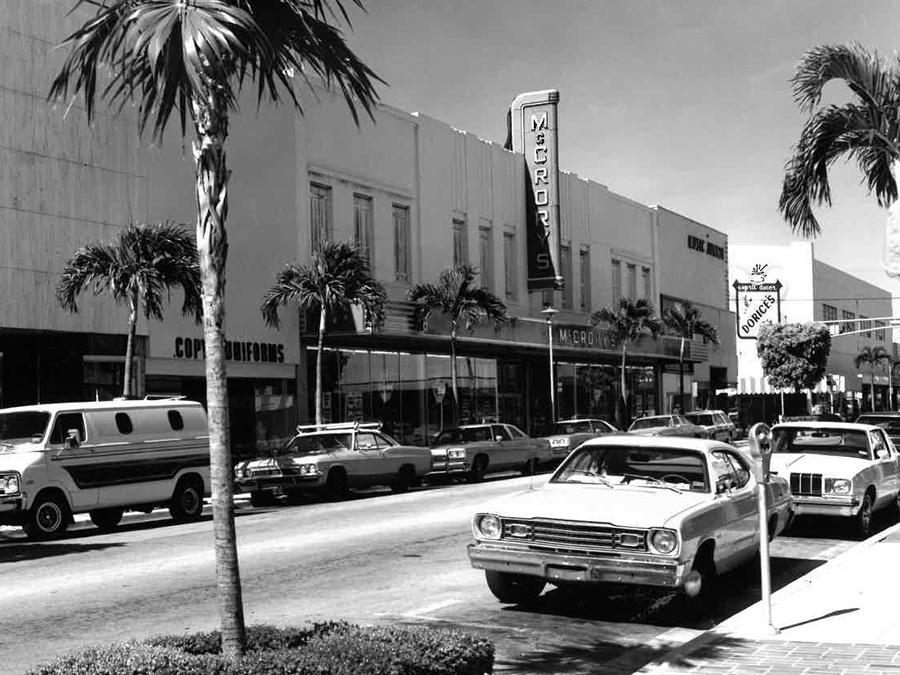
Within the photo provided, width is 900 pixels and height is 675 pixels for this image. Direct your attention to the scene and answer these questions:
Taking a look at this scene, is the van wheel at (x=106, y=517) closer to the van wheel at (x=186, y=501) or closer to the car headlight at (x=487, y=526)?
the van wheel at (x=186, y=501)

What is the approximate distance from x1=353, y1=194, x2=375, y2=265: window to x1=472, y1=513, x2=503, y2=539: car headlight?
25.8 m

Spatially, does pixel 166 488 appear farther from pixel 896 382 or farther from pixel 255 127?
pixel 896 382

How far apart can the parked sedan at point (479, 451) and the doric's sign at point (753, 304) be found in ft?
128

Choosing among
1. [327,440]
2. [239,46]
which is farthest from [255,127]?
[239,46]

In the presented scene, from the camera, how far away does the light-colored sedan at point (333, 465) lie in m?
22.8

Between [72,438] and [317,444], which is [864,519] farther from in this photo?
[317,444]

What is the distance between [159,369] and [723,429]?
74.1 feet

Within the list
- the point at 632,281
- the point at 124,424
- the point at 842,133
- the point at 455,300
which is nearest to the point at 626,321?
the point at 632,281

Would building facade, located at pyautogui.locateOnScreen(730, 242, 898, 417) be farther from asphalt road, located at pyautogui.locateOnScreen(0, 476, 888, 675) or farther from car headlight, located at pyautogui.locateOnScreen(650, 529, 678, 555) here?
car headlight, located at pyautogui.locateOnScreen(650, 529, 678, 555)

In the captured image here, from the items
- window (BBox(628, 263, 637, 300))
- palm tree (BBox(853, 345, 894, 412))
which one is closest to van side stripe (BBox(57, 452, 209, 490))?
window (BBox(628, 263, 637, 300))

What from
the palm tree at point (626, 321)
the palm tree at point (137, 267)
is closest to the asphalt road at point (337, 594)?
the palm tree at point (137, 267)

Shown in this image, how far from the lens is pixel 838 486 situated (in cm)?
1468

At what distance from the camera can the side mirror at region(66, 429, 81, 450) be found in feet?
58.6

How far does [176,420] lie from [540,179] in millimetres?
27382
